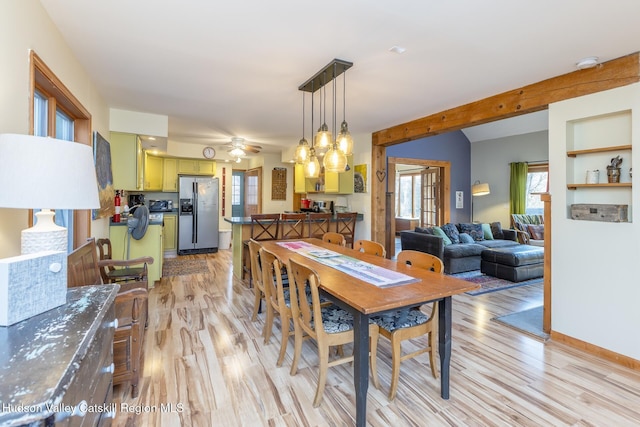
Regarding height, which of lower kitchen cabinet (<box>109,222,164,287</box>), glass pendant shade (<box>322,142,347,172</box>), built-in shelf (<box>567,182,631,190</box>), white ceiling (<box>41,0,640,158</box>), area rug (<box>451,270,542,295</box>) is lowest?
area rug (<box>451,270,542,295</box>)

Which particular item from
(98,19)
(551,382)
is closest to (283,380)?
(551,382)

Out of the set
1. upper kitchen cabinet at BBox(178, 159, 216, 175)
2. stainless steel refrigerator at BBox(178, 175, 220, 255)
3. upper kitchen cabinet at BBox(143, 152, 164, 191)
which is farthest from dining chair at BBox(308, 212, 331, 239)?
upper kitchen cabinet at BBox(143, 152, 164, 191)

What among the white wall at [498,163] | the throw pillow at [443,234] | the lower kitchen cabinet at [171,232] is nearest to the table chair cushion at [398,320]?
the throw pillow at [443,234]

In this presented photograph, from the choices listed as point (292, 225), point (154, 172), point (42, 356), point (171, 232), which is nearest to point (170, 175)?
point (154, 172)

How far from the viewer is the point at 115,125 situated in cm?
400

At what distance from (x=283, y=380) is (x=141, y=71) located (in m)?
2.89

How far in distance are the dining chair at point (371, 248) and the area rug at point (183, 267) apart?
10.1ft

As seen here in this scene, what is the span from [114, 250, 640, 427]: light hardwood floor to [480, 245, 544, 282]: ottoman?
1.89 meters

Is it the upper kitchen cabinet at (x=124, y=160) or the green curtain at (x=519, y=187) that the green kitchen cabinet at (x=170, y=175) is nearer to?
the upper kitchen cabinet at (x=124, y=160)

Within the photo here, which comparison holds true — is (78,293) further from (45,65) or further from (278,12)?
(278,12)

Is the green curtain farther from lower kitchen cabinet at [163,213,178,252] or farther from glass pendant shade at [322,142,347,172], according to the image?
lower kitchen cabinet at [163,213,178,252]

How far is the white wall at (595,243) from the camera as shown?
2393 mm

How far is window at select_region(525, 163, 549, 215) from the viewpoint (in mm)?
6816

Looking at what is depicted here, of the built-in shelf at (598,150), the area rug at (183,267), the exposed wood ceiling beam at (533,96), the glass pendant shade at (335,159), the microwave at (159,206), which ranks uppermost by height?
the exposed wood ceiling beam at (533,96)
